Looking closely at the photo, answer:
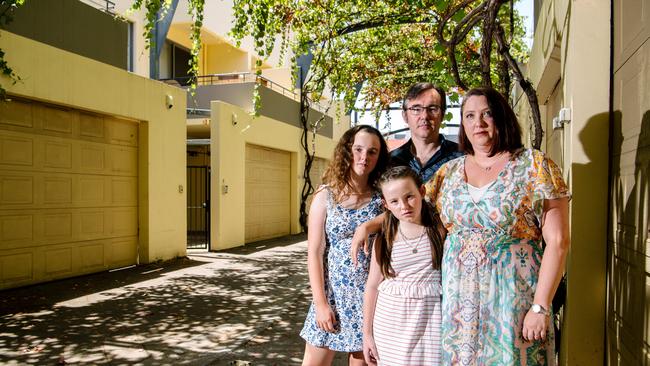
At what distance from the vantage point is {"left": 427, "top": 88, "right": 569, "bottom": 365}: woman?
2086 mm

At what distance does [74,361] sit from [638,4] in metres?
4.77

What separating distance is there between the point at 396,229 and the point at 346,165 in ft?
1.57

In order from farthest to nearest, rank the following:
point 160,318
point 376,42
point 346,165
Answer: point 376,42 → point 160,318 → point 346,165

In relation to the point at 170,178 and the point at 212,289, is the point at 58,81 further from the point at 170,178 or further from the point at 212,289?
the point at 212,289

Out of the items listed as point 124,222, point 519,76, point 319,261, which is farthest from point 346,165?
point 124,222

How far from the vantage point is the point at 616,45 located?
119 inches

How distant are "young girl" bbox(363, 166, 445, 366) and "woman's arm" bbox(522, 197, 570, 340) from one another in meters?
0.41

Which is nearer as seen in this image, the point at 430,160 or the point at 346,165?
the point at 346,165

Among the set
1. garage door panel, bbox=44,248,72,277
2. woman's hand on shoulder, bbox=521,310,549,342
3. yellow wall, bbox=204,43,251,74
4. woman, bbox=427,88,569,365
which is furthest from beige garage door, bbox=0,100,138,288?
yellow wall, bbox=204,43,251,74

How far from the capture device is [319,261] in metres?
2.69

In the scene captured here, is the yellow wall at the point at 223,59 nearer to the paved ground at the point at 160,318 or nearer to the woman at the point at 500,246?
the paved ground at the point at 160,318

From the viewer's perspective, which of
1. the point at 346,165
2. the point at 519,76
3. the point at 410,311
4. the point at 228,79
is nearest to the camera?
the point at 410,311

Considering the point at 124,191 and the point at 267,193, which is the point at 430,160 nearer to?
the point at 124,191

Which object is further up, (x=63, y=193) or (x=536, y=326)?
(x=63, y=193)
